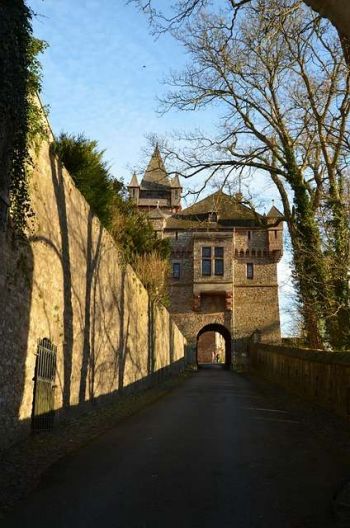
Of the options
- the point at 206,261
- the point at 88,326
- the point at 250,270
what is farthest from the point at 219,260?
the point at 88,326

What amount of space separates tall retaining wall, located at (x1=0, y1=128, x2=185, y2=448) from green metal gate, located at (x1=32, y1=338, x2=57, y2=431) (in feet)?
0.45

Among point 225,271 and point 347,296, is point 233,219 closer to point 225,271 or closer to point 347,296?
point 225,271

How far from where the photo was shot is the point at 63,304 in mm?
9711

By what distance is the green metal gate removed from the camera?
794 centimetres

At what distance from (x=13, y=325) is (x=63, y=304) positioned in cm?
258

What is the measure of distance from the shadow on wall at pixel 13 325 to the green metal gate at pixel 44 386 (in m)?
0.50

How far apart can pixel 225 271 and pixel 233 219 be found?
5.52 metres

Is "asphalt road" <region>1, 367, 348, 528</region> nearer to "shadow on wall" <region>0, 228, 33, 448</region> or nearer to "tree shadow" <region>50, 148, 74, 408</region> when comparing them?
"shadow on wall" <region>0, 228, 33, 448</region>

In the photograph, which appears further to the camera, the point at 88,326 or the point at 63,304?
the point at 88,326

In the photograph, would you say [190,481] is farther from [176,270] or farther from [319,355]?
[176,270]

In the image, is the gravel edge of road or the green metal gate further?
the green metal gate

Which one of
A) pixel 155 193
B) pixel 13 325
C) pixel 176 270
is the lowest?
pixel 13 325

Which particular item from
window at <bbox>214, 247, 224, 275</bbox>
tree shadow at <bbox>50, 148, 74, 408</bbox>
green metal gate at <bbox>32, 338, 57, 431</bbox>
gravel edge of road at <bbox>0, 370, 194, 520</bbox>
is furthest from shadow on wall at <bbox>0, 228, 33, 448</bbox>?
window at <bbox>214, 247, 224, 275</bbox>

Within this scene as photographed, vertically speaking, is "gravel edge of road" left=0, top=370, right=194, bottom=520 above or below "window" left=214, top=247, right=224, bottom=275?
below
